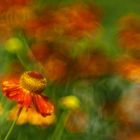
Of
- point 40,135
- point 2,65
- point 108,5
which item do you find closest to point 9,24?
point 2,65

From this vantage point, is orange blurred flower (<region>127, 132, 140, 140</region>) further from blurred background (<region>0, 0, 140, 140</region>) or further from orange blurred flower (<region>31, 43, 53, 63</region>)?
orange blurred flower (<region>31, 43, 53, 63</region>)

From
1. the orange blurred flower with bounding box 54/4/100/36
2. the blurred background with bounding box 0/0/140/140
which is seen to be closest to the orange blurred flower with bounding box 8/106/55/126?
the blurred background with bounding box 0/0/140/140

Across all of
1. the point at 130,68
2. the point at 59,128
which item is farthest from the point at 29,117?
the point at 130,68

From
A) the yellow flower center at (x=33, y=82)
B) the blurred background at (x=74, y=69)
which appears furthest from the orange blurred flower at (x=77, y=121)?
the yellow flower center at (x=33, y=82)

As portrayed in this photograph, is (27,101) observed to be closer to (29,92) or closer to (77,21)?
(29,92)

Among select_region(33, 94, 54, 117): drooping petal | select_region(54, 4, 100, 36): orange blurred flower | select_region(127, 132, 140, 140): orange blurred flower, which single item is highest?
select_region(54, 4, 100, 36): orange blurred flower

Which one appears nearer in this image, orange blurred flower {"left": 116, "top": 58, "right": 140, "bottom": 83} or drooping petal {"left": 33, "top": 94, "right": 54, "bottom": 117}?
drooping petal {"left": 33, "top": 94, "right": 54, "bottom": 117}
